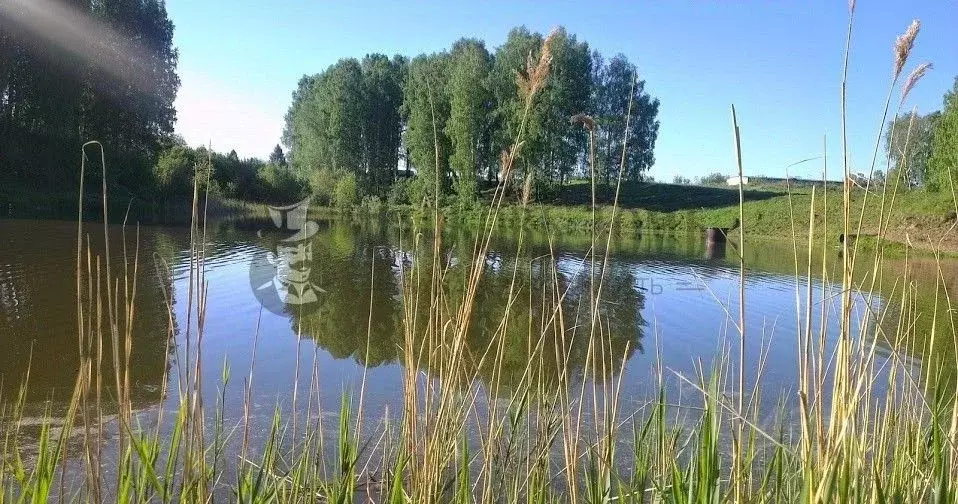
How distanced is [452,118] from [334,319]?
23.1 meters

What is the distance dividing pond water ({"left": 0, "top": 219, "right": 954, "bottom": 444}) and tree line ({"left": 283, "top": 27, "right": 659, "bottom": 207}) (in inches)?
583

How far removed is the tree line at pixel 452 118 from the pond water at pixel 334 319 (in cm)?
1480

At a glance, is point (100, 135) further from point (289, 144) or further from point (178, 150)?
point (289, 144)

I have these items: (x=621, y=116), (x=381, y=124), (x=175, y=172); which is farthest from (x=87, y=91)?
(x=621, y=116)

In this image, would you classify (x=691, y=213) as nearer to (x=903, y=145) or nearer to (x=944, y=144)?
(x=944, y=144)

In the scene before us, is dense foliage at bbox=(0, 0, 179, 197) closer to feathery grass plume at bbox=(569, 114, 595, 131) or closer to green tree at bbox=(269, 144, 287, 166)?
feathery grass plume at bbox=(569, 114, 595, 131)

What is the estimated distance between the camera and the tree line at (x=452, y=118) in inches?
1185

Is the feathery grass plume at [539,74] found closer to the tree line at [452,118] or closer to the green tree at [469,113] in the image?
the green tree at [469,113]

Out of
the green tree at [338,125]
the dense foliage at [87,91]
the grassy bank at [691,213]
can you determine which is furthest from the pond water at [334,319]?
the green tree at [338,125]

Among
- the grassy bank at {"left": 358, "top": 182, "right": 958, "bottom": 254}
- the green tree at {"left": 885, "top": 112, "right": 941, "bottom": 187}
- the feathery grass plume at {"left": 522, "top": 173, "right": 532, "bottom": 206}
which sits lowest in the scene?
the feathery grass plume at {"left": 522, "top": 173, "right": 532, "bottom": 206}

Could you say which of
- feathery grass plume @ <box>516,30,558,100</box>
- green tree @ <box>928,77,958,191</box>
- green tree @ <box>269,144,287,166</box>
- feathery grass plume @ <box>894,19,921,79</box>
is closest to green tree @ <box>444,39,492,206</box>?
green tree @ <box>928,77,958,191</box>

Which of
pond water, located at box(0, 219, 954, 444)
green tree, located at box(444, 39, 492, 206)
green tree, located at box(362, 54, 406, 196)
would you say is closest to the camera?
pond water, located at box(0, 219, 954, 444)

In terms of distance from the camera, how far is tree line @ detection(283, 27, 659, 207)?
30108 millimetres

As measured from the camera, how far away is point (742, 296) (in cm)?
123
